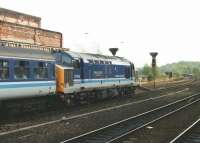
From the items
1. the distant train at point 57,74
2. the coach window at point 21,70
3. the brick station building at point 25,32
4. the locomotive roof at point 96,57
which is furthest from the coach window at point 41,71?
the brick station building at point 25,32

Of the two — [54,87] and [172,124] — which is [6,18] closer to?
[54,87]

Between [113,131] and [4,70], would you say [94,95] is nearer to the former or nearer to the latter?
[4,70]

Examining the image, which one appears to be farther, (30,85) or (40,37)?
(40,37)

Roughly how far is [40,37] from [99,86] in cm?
1096

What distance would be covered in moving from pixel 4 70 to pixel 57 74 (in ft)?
18.6

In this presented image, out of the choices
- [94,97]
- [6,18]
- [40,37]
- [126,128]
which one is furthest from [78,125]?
[6,18]

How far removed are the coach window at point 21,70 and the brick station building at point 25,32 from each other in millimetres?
12864

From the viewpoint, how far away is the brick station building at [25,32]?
34000 mm

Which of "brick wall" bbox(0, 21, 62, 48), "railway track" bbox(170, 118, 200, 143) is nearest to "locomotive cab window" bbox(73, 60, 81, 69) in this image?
"brick wall" bbox(0, 21, 62, 48)

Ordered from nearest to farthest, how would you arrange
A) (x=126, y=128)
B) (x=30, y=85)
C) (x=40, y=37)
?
(x=126, y=128) < (x=30, y=85) < (x=40, y=37)

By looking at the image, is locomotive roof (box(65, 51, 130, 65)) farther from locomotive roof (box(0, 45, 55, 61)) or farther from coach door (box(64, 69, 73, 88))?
locomotive roof (box(0, 45, 55, 61))

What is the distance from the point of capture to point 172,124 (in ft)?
63.3

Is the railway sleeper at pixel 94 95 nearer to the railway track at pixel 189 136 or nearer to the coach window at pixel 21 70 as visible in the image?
the coach window at pixel 21 70

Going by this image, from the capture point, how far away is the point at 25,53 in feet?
68.6
